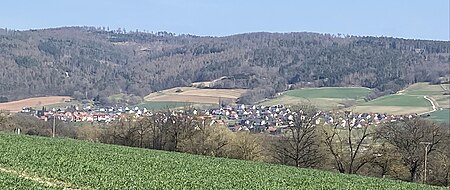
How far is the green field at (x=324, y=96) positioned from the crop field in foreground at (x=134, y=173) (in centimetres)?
10623

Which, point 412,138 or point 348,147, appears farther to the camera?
point 412,138

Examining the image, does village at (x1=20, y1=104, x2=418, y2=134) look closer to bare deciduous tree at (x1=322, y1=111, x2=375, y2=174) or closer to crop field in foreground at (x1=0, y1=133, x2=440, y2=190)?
bare deciduous tree at (x1=322, y1=111, x2=375, y2=174)

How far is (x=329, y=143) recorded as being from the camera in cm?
6338

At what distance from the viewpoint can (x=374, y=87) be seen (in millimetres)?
173875

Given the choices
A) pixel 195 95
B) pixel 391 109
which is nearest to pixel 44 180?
pixel 391 109

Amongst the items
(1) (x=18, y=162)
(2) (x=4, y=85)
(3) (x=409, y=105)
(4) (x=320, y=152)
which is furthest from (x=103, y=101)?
(1) (x=18, y=162)

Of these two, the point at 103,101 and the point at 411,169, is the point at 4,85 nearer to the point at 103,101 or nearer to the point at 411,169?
the point at 103,101

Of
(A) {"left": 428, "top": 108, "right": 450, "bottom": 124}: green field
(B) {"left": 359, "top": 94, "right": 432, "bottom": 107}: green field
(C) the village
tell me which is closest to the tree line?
(C) the village

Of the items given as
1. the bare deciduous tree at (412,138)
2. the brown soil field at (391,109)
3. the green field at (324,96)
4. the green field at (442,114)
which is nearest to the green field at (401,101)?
the brown soil field at (391,109)

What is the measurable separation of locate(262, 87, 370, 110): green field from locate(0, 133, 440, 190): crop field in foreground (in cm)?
10623

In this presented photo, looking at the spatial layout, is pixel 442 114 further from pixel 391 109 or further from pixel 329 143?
pixel 329 143

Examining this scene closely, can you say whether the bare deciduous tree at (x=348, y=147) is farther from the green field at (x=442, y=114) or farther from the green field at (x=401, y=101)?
the green field at (x=401, y=101)

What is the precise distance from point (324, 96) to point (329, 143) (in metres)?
94.3

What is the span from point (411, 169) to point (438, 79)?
114 metres
